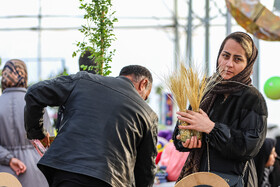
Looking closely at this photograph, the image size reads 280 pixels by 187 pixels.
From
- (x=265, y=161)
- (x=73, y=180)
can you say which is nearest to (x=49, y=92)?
(x=73, y=180)

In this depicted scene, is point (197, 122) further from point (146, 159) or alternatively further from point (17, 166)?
point (17, 166)

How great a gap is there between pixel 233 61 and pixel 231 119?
29 cm

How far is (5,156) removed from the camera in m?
2.85

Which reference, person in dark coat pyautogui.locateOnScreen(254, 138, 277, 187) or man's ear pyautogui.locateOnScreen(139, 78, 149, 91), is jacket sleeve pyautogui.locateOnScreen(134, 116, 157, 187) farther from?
person in dark coat pyautogui.locateOnScreen(254, 138, 277, 187)

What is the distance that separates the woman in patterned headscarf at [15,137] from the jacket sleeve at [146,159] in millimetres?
1062

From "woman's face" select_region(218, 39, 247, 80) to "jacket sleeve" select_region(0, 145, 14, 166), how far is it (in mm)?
1519

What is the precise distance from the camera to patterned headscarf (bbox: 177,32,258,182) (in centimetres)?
217

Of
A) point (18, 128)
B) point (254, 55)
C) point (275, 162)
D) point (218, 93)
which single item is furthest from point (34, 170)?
point (275, 162)

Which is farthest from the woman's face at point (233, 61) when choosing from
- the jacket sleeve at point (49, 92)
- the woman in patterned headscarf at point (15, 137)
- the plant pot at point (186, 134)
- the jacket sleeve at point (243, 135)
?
the woman in patterned headscarf at point (15, 137)

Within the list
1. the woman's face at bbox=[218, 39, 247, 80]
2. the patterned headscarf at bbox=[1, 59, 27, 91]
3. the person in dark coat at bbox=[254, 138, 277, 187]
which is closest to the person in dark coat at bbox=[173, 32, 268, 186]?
the woman's face at bbox=[218, 39, 247, 80]

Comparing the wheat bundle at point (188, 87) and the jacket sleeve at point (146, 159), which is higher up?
the wheat bundle at point (188, 87)

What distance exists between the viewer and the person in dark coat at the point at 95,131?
6.06ft

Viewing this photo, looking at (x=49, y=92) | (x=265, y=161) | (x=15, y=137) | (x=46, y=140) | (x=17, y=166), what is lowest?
(x=265, y=161)

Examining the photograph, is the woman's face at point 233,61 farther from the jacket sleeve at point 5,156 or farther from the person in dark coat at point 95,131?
the jacket sleeve at point 5,156
